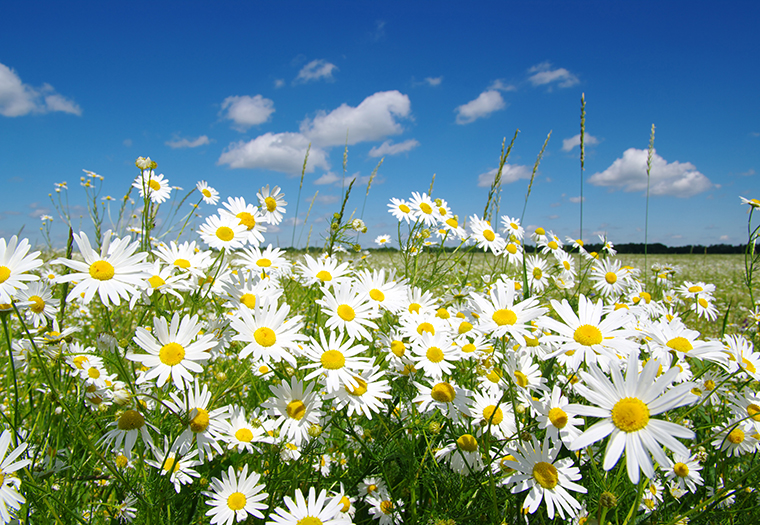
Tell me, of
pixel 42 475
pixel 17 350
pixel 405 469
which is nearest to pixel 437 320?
pixel 405 469

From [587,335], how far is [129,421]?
1.57 m

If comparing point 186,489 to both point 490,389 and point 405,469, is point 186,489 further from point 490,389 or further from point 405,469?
point 490,389

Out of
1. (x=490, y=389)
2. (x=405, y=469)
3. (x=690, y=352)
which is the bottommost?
(x=405, y=469)

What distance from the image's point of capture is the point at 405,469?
1.59m

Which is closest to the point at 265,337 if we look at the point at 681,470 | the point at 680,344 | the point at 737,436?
the point at 680,344

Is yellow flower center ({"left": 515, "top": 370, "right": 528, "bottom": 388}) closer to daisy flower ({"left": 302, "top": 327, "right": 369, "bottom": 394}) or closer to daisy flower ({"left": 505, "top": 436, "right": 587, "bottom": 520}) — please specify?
daisy flower ({"left": 505, "top": 436, "right": 587, "bottom": 520})

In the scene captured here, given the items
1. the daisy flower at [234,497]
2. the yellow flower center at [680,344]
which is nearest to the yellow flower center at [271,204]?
the daisy flower at [234,497]

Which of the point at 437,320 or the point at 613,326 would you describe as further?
the point at 437,320

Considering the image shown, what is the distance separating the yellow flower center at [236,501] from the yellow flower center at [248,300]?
2.11 ft

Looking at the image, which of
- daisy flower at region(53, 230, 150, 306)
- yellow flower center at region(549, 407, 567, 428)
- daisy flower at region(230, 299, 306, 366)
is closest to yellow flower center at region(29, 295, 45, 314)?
daisy flower at region(53, 230, 150, 306)

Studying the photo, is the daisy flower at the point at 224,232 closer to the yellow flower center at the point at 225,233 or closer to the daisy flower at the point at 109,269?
the yellow flower center at the point at 225,233

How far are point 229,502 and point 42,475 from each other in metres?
0.56

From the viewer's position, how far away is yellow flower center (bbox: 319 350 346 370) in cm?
133

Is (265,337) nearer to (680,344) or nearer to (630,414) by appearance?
(630,414)
